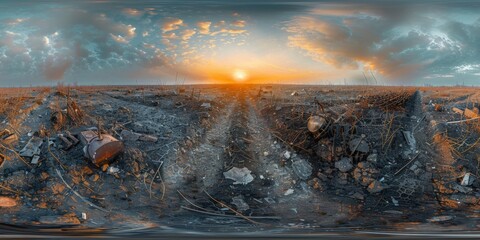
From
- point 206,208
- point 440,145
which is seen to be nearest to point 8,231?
point 206,208

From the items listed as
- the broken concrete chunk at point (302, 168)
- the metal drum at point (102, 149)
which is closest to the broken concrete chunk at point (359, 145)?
the broken concrete chunk at point (302, 168)

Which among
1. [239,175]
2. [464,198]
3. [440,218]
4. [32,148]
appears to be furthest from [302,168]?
[32,148]

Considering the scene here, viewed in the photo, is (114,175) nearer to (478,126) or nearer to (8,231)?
(8,231)

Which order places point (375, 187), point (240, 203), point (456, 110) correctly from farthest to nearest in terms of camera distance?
1. point (456, 110)
2. point (375, 187)
3. point (240, 203)

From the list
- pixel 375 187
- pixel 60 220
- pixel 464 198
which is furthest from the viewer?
pixel 375 187

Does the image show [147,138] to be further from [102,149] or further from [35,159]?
[35,159]

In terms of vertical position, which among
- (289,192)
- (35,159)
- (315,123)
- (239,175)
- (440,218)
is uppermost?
(315,123)
